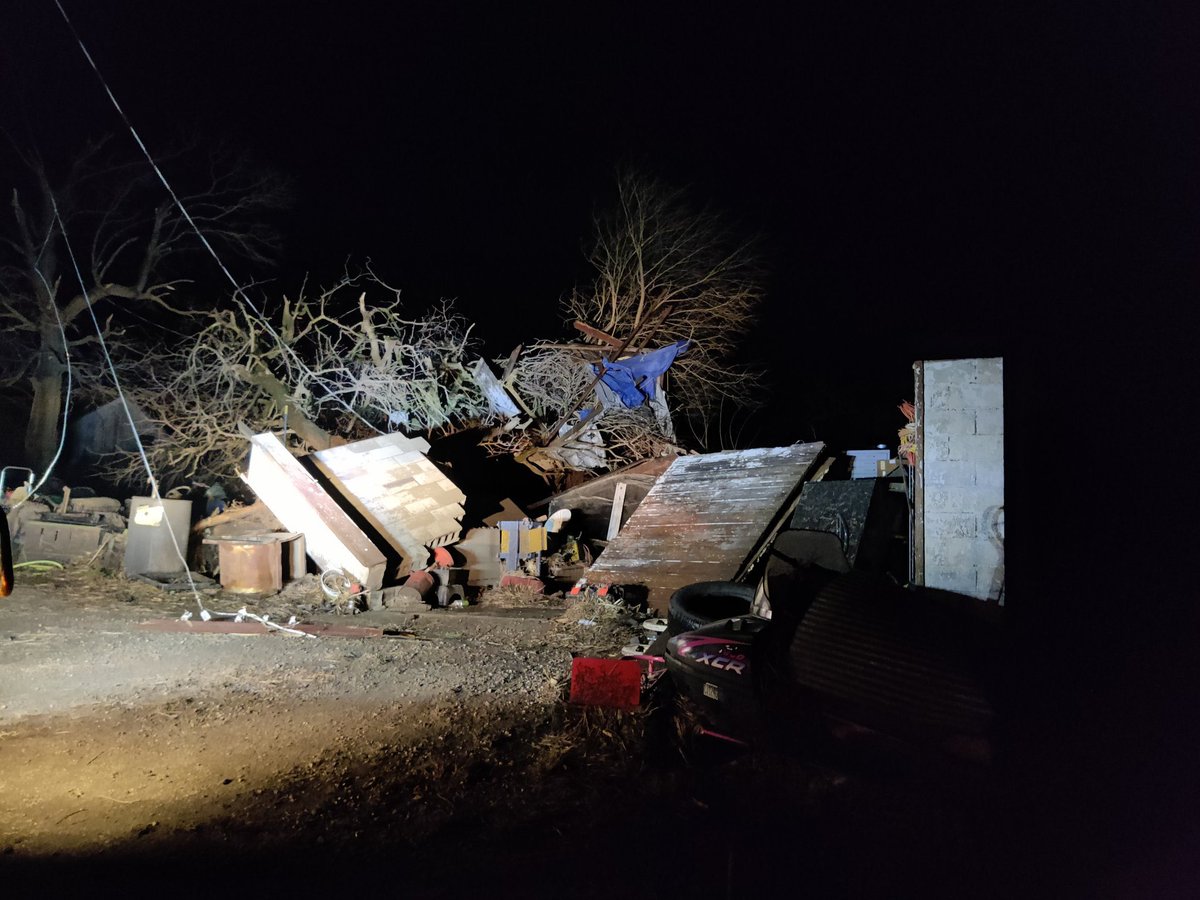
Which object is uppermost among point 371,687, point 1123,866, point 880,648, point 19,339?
point 19,339

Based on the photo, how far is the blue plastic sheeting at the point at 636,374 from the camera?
14.0 meters

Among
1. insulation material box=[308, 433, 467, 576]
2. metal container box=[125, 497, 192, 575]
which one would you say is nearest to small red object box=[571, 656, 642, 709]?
insulation material box=[308, 433, 467, 576]

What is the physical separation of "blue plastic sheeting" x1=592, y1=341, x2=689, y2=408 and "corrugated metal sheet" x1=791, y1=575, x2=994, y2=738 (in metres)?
10.4

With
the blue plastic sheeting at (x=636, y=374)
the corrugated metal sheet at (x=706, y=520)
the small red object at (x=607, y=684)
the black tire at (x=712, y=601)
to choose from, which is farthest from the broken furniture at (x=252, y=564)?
the blue plastic sheeting at (x=636, y=374)

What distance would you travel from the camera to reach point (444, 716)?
4.87 m

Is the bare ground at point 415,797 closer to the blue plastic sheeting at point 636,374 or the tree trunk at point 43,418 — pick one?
the blue plastic sheeting at point 636,374

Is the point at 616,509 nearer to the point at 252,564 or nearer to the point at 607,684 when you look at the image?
the point at 252,564

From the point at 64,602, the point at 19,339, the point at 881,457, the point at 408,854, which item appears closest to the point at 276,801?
the point at 408,854

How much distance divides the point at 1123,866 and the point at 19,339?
2023cm

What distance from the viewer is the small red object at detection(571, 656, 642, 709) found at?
4750 millimetres

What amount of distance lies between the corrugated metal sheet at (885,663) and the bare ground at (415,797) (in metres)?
0.34

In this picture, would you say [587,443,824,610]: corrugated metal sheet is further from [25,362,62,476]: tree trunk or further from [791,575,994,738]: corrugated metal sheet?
[25,362,62,476]: tree trunk

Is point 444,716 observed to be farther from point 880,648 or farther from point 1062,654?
point 1062,654

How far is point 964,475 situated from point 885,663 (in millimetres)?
3174
